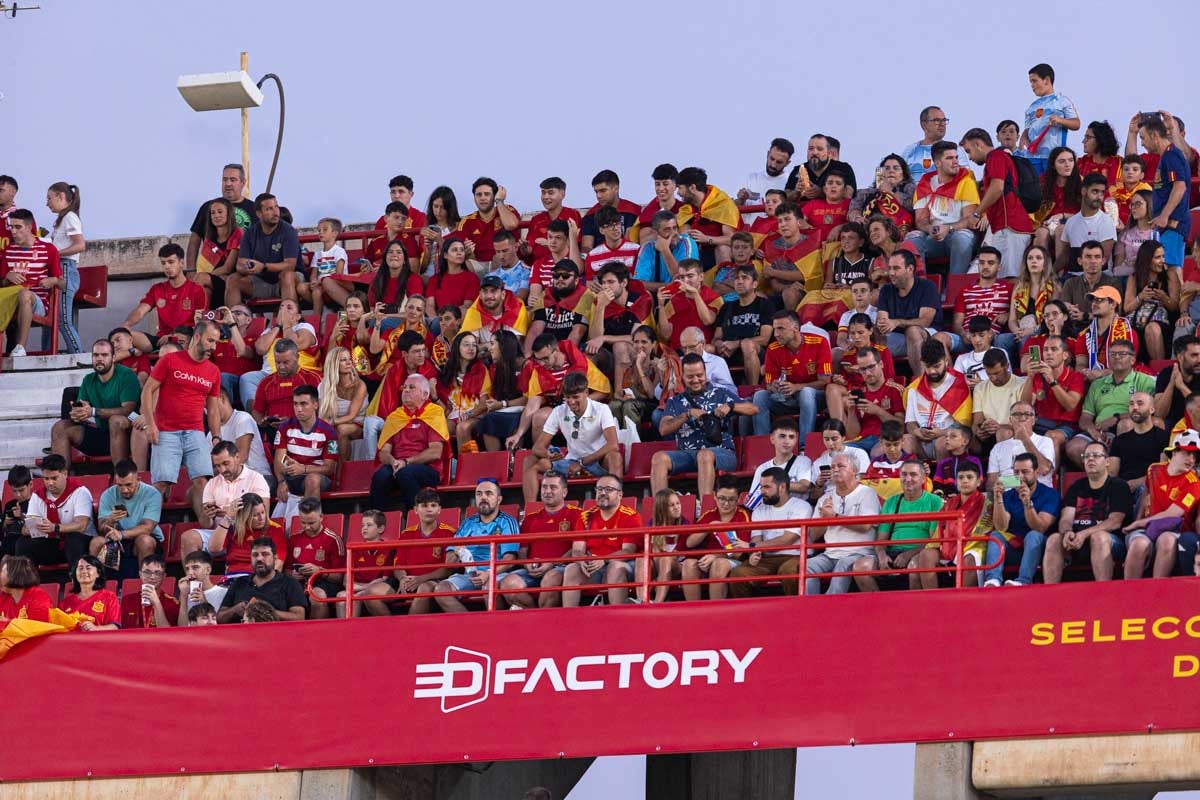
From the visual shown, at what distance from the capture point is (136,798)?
54.5 feet

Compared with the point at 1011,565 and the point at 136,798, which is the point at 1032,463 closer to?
the point at 1011,565

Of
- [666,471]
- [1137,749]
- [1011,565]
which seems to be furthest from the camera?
[666,471]

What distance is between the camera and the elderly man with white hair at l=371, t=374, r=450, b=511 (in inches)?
739

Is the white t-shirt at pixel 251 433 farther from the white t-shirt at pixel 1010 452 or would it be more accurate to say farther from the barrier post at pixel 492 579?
the white t-shirt at pixel 1010 452

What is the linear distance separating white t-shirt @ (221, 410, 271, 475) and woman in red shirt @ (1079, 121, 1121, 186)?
266 inches

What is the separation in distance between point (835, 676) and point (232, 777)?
3.91m

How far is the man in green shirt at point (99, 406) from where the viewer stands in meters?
20.3

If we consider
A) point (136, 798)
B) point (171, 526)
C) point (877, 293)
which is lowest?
point (136, 798)

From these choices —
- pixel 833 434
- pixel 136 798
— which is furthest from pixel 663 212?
pixel 136 798

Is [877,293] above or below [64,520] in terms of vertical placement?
above

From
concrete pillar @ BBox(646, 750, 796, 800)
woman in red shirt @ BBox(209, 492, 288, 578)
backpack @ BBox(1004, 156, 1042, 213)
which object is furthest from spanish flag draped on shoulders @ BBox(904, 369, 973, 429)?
woman in red shirt @ BBox(209, 492, 288, 578)

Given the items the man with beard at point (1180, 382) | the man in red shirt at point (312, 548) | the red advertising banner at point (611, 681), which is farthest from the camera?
the man in red shirt at point (312, 548)

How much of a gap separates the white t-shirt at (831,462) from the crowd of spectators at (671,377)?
3 cm

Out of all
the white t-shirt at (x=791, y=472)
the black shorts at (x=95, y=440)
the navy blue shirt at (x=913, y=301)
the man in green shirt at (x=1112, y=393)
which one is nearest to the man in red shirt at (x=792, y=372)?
the navy blue shirt at (x=913, y=301)
